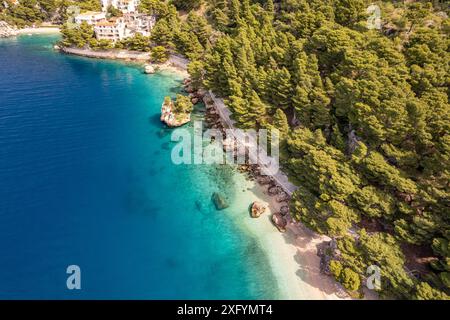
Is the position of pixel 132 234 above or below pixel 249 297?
above

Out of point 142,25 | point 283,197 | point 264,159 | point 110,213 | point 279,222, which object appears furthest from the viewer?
point 142,25

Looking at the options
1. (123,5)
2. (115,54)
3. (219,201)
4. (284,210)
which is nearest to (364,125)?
(284,210)

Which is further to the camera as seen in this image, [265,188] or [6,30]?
[6,30]

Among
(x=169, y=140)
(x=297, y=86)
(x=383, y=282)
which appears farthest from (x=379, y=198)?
(x=169, y=140)

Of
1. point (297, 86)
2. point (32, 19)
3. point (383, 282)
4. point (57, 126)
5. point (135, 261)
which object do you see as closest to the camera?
point (383, 282)

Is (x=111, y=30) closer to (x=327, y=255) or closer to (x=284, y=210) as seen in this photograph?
(x=284, y=210)

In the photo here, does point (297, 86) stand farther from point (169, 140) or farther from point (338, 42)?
point (169, 140)

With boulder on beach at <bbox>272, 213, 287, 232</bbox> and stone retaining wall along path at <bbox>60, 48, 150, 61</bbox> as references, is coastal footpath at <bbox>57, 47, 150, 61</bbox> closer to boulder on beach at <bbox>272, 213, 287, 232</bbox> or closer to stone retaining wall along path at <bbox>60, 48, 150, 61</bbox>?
stone retaining wall along path at <bbox>60, 48, 150, 61</bbox>
